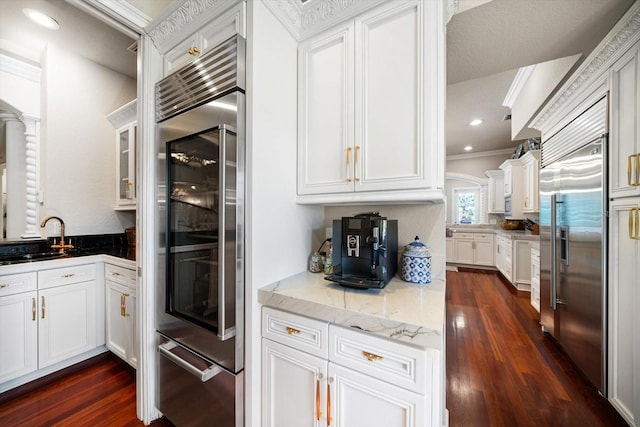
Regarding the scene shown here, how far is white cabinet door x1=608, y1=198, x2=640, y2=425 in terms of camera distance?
148 centimetres

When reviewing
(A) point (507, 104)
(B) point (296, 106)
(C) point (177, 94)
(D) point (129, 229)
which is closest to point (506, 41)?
(B) point (296, 106)

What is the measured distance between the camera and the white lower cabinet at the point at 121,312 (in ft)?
6.36

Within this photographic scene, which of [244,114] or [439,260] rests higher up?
[244,114]

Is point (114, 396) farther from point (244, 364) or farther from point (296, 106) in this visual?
point (296, 106)

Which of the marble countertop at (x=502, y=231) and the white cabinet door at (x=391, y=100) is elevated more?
the white cabinet door at (x=391, y=100)

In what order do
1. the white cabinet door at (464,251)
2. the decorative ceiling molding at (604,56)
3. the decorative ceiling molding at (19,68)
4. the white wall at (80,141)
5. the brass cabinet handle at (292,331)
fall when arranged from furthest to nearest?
1. the white cabinet door at (464,251)
2. the white wall at (80,141)
3. the decorative ceiling molding at (19,68)
4. the decorative ceiling molding at (604,56)
5. the brass cabinet handle at (292,331)

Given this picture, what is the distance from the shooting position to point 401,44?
4.06 ft

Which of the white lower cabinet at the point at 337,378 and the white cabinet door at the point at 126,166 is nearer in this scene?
the white lower cabinet at the point at 337,378

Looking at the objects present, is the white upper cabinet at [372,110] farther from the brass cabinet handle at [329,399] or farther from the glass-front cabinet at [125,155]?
the glass-front cabinet at [125,155]

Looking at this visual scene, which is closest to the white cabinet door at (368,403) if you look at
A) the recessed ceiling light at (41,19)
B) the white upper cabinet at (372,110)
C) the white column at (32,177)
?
the white upper cabinet at (372,110)

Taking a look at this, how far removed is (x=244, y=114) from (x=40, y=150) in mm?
2677

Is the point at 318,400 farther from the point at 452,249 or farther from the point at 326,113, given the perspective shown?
the point at 452,249

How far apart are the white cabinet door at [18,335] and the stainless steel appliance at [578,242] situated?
420 centimetres

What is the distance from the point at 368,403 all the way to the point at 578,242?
7.42 ft
